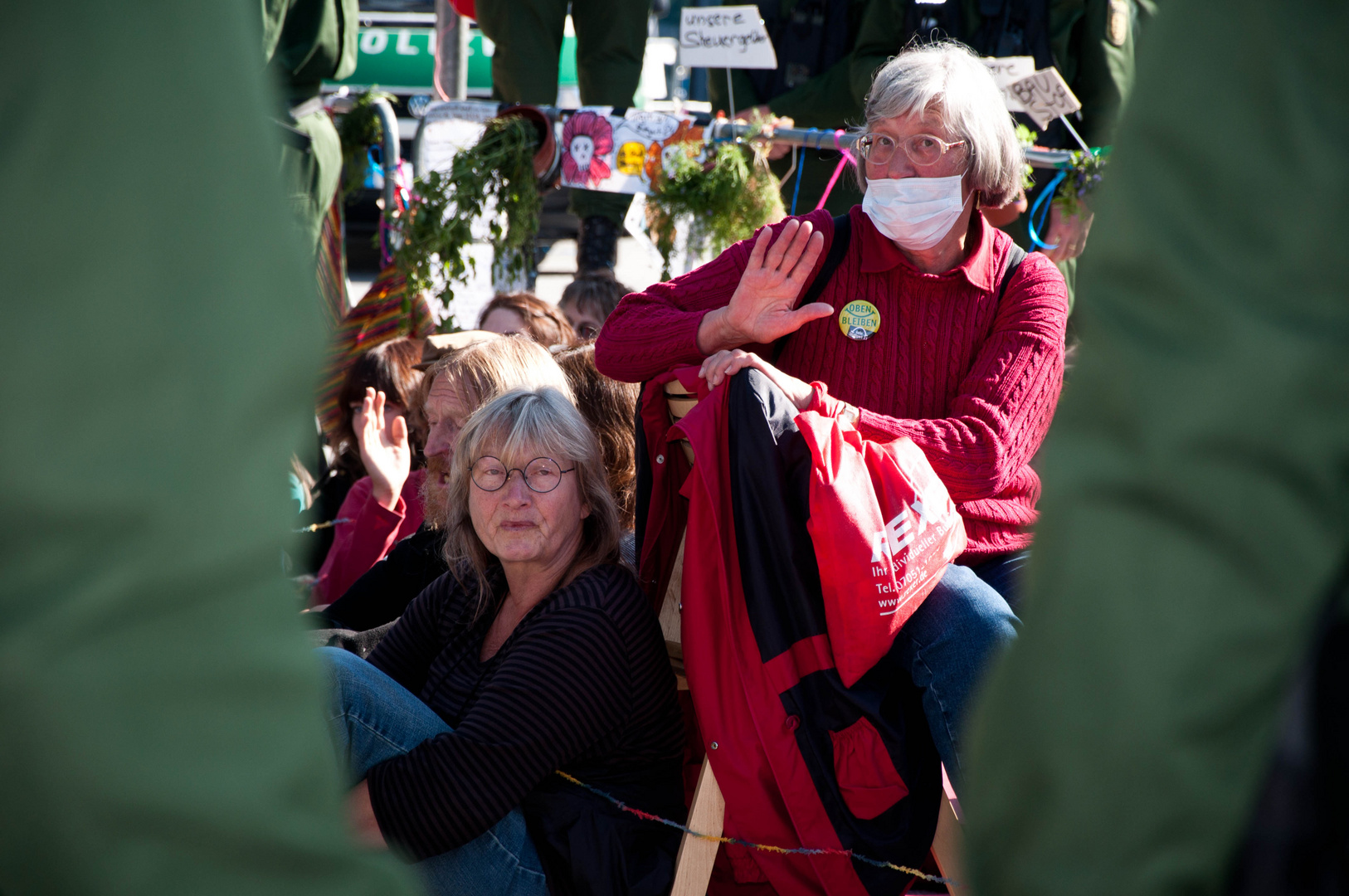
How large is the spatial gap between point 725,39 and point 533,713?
11.8ft

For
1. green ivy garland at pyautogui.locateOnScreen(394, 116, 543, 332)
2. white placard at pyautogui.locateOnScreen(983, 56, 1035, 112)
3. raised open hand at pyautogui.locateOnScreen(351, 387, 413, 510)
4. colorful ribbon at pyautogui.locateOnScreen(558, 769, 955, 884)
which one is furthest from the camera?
green ivy garland at pyautogui.locateOnScreen(394, 116, 543, 332)

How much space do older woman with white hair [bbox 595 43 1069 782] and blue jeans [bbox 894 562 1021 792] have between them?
27 cm

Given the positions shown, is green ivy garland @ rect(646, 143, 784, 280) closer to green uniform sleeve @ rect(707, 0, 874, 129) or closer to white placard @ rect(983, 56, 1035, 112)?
white placard @ rect(983, 56, 1035, 112)

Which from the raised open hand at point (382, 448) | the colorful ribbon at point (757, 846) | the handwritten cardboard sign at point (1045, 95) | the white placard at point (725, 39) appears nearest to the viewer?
the colorful ribbon at point (757, 846)

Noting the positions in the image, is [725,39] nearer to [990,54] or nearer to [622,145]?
[622,145]

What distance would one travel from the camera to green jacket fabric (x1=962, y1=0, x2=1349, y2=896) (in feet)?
1.71

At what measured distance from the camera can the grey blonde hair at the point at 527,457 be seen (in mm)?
2354

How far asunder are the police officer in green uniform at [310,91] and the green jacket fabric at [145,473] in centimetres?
381

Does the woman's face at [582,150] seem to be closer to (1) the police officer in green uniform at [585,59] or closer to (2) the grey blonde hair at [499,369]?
(1) the police officer in green uniform at [585,59]

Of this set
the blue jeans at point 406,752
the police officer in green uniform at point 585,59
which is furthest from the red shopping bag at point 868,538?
the police officer in green uniform at point 585,59

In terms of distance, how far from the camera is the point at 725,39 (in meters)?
4.70

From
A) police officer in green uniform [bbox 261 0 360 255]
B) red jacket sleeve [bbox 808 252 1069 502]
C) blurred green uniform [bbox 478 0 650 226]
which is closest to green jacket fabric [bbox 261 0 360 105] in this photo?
police officer in green uniform [bbox 261 0 360 255]

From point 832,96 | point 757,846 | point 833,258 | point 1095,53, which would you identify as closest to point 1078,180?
point 1095,53

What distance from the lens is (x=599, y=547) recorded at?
235cm
